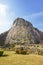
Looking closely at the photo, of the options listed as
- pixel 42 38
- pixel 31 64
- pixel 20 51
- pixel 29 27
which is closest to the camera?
pixel 31 64

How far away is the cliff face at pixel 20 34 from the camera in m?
41.3

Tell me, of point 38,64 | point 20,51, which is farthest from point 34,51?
point 38,64

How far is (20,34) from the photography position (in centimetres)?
4259

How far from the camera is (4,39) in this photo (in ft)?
152

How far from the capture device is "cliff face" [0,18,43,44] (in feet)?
136

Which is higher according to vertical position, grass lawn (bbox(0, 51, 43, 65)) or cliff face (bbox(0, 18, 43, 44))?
cliff face (bbox(0, 18, 43, 44))

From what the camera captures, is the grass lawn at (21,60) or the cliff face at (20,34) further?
the cliff face at (20,34)

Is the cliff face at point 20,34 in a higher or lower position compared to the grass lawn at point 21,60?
higher

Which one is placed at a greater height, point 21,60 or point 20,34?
point 20,34

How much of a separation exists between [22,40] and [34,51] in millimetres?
19519

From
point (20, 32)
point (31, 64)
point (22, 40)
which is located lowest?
point (31, 64)

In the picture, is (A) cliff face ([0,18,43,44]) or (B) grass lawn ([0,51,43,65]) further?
(A) cliff face ([0,18,43,44])

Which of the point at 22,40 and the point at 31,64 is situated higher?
the point at 22,40

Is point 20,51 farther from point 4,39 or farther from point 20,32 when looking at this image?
point 4,39
